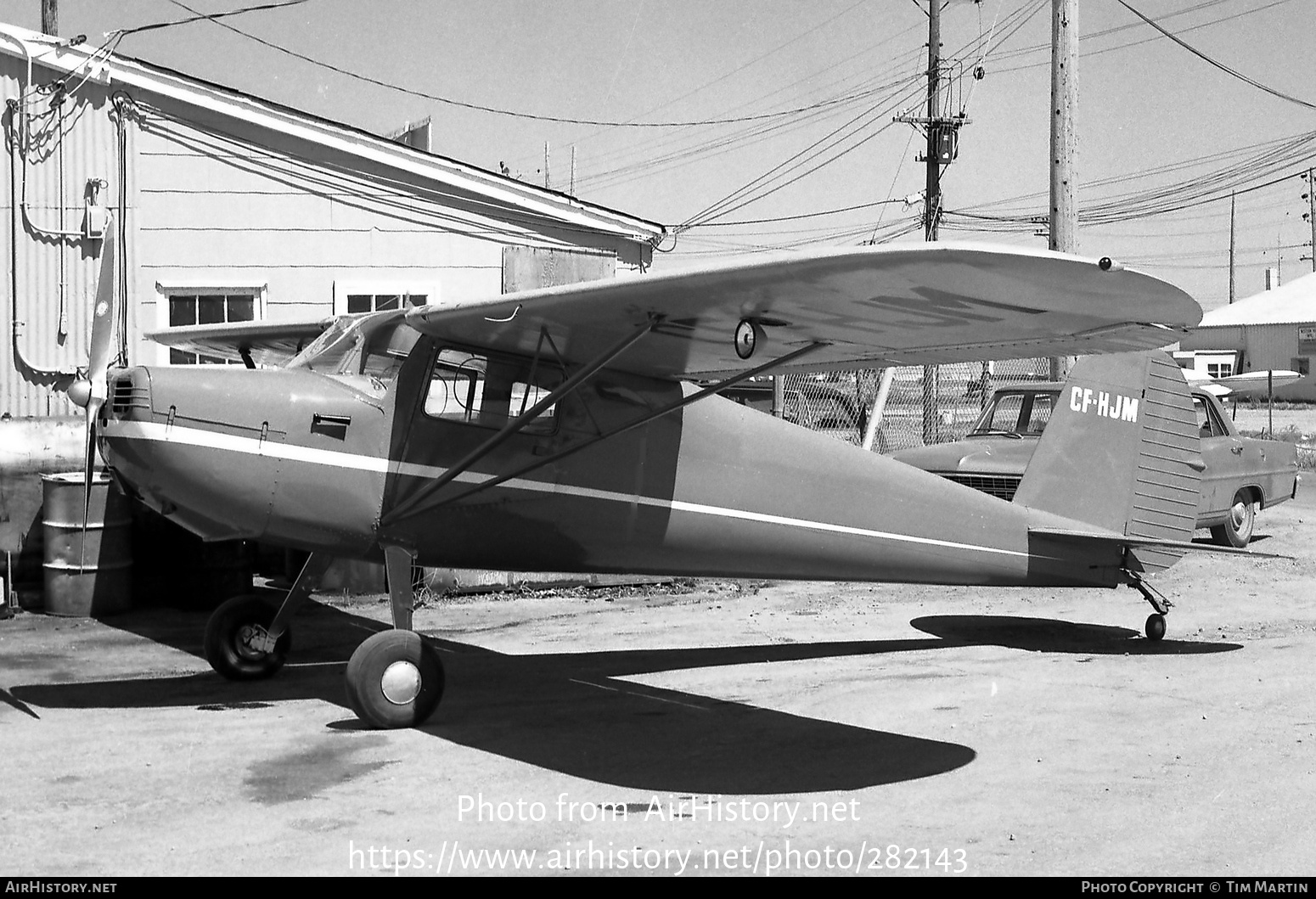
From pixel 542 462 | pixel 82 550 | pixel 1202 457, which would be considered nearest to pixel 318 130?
pixel 82 550

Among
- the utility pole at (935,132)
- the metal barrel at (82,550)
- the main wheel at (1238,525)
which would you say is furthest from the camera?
the utility pole at (935,132)

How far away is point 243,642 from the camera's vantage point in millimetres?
8180

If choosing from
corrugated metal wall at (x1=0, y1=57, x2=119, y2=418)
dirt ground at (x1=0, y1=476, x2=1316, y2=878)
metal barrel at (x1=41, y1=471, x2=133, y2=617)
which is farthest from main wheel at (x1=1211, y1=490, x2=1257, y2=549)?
corrugated metal wall at (x1=0, y1=57, x2=119, y2=418)

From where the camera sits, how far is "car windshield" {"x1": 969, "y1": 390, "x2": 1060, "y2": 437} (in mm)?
13586

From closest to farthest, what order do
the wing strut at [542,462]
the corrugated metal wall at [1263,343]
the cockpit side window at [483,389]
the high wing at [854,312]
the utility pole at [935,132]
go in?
the high wing at [854,312] < the wing strut at [542,462] < the cockpit side window at [483,389] < the utility pole at [935,132] < the corrugated metal wall at [1263,343]

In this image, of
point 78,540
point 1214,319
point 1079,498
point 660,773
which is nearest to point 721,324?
point 660,773

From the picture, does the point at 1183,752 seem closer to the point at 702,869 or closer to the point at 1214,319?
the point at 702,869

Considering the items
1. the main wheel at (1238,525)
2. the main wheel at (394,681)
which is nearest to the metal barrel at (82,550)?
the main wheel at (394,681)

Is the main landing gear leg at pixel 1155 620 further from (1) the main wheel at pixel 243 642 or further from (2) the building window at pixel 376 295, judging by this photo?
(2) the building window at pixel 376 295

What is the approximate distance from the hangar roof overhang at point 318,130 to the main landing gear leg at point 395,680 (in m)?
7.54

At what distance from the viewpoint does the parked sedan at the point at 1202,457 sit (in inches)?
484

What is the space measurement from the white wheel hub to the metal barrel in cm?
471

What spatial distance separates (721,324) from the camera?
22.2ft
